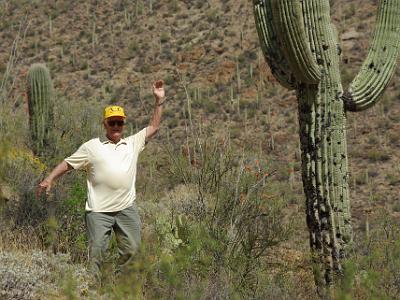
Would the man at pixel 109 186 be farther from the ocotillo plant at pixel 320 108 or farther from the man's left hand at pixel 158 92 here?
the ocotillo plant at pixel 320 108

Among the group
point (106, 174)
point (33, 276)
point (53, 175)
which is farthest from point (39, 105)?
point (33, 276)

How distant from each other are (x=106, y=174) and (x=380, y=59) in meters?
3.11

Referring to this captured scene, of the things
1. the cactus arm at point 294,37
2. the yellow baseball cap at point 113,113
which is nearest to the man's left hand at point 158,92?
the yellow baseball cap at point 113,113

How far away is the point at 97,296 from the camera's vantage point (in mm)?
3773

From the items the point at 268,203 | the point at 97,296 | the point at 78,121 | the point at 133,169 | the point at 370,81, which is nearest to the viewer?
the point at 97,296

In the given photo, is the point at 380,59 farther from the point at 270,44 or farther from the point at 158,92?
the point at 158,92

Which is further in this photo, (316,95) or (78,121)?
(78,121)

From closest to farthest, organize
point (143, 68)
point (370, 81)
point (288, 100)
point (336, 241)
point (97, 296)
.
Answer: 1. point (97, 296)
2. point (336, 241)
3. point (370, 81)
4. point (288, 100)
5. point (143, 68)

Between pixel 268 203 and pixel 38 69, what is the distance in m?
5.40

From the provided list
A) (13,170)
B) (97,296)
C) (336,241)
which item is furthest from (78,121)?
(97,296)

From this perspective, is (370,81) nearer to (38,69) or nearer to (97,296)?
(97,296)

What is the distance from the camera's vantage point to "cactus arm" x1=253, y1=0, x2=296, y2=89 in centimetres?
602

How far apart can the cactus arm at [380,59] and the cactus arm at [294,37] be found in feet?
1.84

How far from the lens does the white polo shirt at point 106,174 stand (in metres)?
4.79
